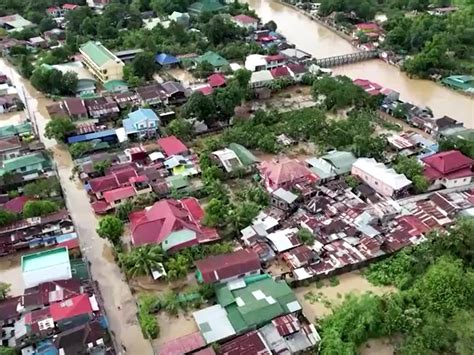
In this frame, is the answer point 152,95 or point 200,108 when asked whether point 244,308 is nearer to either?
point 200,108

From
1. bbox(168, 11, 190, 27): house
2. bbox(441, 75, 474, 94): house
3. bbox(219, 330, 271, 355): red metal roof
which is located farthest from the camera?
bbox(168, 11, 190, 27): house

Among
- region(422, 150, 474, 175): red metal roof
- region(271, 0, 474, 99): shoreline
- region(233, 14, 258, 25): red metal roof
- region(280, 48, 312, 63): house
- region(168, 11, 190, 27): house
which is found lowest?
region(271, 0, 474, 99): shoreline

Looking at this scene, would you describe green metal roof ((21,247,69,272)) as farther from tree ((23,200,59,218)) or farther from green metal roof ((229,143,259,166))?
green metal roof ((229,143,259,166))

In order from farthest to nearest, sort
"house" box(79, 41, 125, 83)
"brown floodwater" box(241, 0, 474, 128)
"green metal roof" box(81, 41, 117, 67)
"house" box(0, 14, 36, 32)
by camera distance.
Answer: "house" box(0, 14, 36, 32), "green metal roof" box(81, 41, 117, 67), "house" box(79, 41, 125, 83), "brown floodwater" box(241, 0, 474, 128)

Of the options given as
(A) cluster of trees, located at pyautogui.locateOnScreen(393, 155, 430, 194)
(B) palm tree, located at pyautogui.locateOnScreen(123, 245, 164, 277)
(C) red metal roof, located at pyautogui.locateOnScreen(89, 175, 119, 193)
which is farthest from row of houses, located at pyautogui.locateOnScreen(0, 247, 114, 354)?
(A) cluster of trees, located at pyautogui.locateOnScreen(393, 155, 430, 194)

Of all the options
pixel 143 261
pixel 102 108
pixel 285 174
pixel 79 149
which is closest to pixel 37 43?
pixel 102 108

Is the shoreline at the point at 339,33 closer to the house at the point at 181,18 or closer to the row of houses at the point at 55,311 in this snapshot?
the house at the point at 181,18

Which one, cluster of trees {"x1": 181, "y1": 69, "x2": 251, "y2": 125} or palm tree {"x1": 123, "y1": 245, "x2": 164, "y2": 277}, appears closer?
palm tree {"x1": 123, "y1": 245, "x2": 164, "y2": 277}
